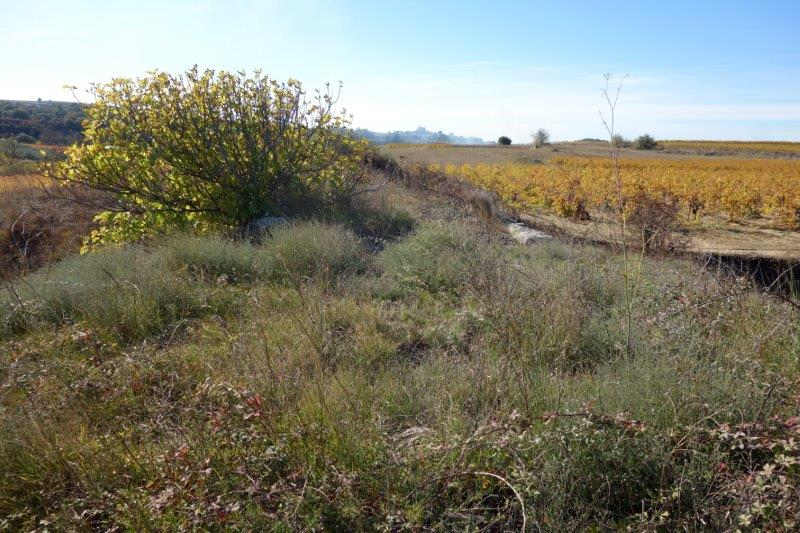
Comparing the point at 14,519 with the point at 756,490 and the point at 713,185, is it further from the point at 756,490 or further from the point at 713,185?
the point at 713,185

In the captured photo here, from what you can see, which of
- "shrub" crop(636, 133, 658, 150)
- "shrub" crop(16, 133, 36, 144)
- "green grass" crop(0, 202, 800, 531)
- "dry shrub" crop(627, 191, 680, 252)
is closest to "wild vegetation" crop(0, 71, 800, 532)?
"green grass" crop(0, 202, 800, 531)

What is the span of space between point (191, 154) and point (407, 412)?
6.47m

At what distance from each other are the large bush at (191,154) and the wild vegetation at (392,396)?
2.18 meters

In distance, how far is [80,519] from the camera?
2027 millimetres

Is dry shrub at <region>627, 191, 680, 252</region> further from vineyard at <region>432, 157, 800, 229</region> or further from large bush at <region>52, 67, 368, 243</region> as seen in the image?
large bush at <region>52, 67, 368, 243</region>

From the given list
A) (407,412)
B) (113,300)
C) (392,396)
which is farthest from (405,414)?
(113,300)

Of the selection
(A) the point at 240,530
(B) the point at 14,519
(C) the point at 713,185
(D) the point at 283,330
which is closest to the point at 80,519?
(B) the point at 14,519

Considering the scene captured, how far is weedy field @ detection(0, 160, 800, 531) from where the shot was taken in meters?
2.12

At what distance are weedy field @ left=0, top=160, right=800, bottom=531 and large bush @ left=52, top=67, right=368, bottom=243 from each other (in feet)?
11.4

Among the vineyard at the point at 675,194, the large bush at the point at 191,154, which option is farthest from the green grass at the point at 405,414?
the vineyard at the point at 675,194

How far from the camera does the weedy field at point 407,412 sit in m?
2.12

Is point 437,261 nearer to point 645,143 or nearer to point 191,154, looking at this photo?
point 191,154

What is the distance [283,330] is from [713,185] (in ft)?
60.3

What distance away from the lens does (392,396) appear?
115 inches
